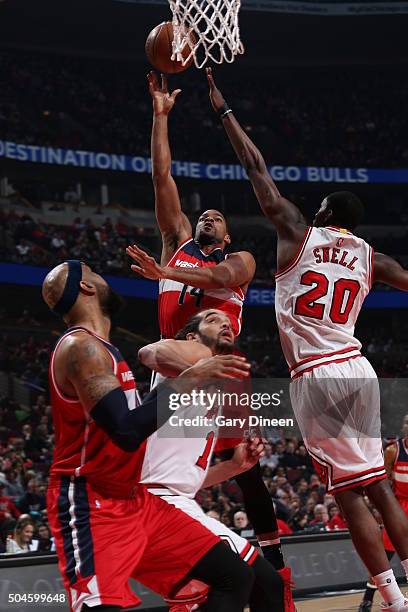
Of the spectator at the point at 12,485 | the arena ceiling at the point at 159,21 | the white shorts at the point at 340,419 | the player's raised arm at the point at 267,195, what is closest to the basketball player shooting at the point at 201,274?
the player's raised arm at the point at 267,195

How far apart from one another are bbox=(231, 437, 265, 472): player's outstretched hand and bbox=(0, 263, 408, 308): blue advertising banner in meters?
16.3

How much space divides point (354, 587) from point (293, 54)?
20306mm

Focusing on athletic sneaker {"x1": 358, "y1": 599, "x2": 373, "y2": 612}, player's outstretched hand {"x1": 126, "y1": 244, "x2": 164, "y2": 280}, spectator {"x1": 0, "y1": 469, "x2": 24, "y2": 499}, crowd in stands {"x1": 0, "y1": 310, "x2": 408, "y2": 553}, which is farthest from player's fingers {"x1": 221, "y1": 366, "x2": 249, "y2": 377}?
spectator {"x1": 0, "y1": 469, "x2": 24, "y2": 499}

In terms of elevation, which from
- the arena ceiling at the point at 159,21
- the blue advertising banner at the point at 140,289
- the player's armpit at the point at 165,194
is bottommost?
the player's armpit at the point at 165,194

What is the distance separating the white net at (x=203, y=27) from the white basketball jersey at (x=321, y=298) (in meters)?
1.71

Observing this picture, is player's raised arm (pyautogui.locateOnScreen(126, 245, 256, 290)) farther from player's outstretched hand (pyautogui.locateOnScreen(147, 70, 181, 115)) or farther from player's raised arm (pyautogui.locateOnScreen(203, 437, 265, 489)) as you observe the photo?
player's outstretched hand (pyautogui.locateOnScreen(147, 70, 181, 115))

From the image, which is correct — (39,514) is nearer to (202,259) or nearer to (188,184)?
(202,259)

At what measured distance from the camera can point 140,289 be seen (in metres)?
22.4

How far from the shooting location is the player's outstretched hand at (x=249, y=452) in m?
4.53

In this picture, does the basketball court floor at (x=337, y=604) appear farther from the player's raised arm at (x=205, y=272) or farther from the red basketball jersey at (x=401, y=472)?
the player's raised arm at (x=205, y=272)

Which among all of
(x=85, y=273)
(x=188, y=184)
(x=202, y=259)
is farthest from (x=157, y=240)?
(x=85, y=273)

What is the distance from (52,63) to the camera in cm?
2589

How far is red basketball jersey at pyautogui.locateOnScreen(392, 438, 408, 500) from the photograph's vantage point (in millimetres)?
8523

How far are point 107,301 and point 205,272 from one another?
4.22 ft
